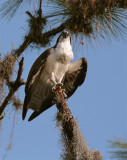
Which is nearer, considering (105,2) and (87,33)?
(105,2)

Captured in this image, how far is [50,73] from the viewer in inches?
167

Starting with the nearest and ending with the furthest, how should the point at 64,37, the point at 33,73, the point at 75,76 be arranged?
the point at 33,73 < the point at 64,37 < the point at 75,76

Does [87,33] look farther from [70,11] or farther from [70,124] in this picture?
[70,124]

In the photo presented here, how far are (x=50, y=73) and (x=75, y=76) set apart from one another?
20.1 inches

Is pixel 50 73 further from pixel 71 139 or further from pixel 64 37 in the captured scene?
pixel 71 139

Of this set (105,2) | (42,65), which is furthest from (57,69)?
(105,2)

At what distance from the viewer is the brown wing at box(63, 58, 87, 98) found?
4.50m

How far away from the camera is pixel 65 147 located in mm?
3043

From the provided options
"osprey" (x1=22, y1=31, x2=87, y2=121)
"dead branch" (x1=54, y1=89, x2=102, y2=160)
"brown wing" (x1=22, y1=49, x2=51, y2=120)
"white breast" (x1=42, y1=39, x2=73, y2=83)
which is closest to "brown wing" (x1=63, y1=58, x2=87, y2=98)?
"osprey" (x1=22, y1=31, x2=87, y2=121)

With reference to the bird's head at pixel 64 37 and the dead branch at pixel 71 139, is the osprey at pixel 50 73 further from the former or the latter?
the dead branch at pixel 71 139

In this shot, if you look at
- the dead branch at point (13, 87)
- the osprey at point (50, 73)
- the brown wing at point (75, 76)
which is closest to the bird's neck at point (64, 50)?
the osprey at point (50, 73)

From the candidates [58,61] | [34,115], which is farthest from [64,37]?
[34,115]

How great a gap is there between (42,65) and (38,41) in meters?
0.52

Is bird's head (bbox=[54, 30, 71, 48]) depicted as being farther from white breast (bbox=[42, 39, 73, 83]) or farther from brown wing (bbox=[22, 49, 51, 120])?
brown wing (bbox=[22, 49, 51, 120])
